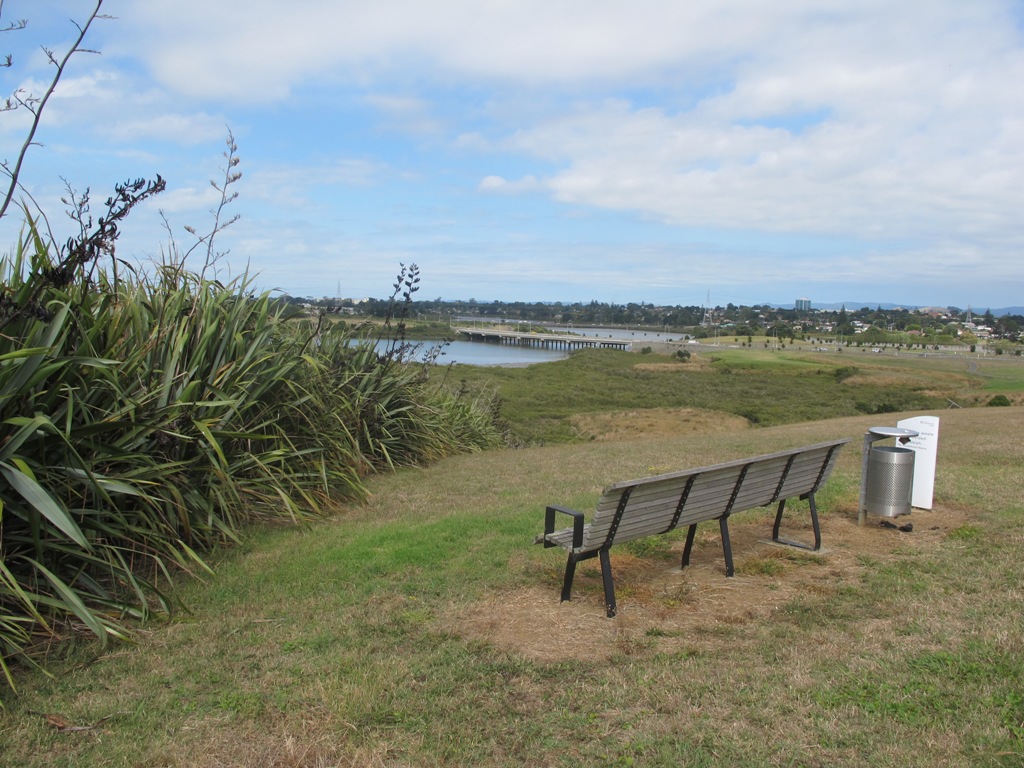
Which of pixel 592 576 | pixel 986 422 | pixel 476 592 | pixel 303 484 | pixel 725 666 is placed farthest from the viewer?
pixel 986 422

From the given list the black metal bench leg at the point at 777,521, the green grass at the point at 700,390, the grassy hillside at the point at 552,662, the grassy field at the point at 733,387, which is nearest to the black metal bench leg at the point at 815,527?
the grassy hillside at the point at 552,662

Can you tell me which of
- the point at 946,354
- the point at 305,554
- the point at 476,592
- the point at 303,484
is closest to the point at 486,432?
the point at 303,484

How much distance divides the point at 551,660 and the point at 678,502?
131 cm

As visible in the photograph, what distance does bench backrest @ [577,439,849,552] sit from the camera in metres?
4.30

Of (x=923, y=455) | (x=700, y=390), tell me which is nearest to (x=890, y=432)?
(x=923, y=455)

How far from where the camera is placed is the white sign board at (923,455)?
6879 millimetres

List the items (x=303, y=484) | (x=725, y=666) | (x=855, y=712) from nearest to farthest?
(x=855, y=712), (x=725, y=666), (x=303, y=484)

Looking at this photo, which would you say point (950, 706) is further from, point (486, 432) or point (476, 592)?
point (486, 432)

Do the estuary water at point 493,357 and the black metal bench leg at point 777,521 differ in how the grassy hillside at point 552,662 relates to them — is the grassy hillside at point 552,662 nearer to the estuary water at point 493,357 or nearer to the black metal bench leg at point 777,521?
the black metal bench leg at point 777,521

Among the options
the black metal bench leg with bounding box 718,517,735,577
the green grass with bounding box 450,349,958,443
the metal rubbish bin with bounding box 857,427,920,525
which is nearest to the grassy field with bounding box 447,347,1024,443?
the green grass with bounding box 450,349,958,443

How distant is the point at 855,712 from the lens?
128 inches

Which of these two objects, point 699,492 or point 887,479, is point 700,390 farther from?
point 699,492

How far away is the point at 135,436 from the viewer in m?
5.18

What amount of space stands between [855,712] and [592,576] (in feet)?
6.97
